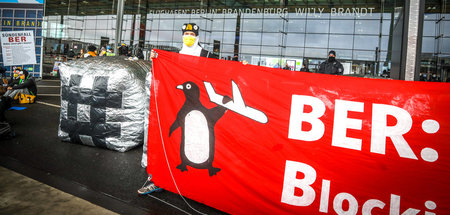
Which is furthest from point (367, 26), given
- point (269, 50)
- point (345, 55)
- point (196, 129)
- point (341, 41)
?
point (196, 129)

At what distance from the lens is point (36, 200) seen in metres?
2.77

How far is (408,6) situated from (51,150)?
5.60 metres

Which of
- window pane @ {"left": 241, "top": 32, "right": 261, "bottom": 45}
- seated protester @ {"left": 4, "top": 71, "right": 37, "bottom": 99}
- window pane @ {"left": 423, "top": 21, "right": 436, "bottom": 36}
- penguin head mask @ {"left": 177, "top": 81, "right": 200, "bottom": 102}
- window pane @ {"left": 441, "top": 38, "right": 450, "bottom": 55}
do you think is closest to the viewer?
penguin head mask @ {"left": 177, "top": 81, "right": 200, "bottom": 102}

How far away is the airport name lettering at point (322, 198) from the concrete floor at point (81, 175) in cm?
78

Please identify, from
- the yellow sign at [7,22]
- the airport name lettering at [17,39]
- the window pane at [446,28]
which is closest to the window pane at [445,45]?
the window pane at [446,28]

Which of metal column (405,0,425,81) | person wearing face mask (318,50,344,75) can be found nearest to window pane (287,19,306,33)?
person wearing face mask (318,50,344,75)

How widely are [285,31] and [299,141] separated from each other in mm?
20482

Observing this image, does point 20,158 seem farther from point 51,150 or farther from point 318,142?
point 318,142

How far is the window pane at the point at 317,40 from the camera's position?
2041 centimetres

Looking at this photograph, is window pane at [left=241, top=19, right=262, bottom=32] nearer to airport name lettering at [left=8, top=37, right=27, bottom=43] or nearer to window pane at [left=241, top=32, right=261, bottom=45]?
window pane at [left=241, top=32, right=261, bottom=45]

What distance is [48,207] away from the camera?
2.64 metres

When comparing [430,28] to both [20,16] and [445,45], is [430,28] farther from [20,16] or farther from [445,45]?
[20,16]

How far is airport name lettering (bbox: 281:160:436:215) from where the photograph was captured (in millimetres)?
2088

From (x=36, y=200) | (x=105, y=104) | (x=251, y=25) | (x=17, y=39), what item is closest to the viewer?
(x=36, y=200)
